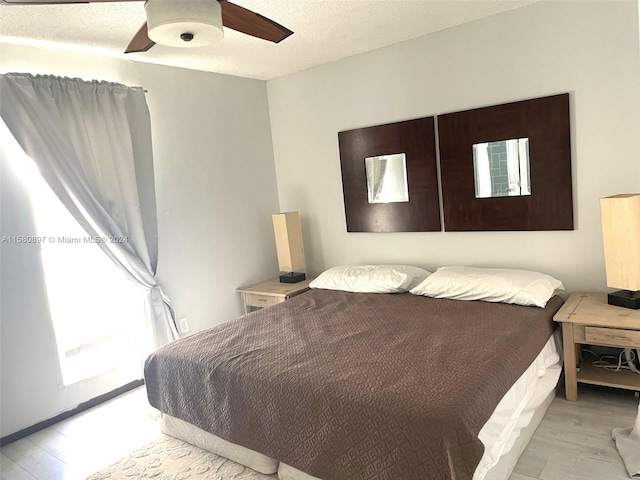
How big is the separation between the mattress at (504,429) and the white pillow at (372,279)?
100 centimetres

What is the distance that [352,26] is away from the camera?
301 cm

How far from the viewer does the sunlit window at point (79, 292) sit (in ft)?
9.52

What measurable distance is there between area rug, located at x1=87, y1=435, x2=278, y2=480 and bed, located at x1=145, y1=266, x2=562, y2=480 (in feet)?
0.18

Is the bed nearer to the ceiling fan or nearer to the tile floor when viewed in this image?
the tile floor

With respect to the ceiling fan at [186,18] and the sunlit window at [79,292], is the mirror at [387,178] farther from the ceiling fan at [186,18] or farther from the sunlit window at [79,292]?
the sunlit window at [79,292]

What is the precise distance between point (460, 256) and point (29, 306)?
2.90m

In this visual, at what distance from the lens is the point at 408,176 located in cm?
354

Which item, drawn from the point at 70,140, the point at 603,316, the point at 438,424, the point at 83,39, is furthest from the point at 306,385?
the point at 83,39

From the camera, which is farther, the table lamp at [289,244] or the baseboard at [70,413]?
the table lamp at [289,244]

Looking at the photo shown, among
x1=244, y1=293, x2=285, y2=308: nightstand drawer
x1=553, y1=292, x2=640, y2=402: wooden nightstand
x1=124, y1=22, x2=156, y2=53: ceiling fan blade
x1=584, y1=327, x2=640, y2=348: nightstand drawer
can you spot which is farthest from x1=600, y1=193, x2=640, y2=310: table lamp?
x1=124, y1=22, x2=156, y2=53: ceiling fan blade

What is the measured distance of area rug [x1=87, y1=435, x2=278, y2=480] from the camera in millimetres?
2250

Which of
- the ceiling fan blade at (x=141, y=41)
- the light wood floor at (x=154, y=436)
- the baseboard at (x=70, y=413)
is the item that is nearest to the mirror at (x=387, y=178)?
the light wood floor at (x=154, y=436)

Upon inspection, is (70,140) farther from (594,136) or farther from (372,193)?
(594,136)

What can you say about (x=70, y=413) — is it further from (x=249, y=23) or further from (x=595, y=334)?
(x=595, y=334)
